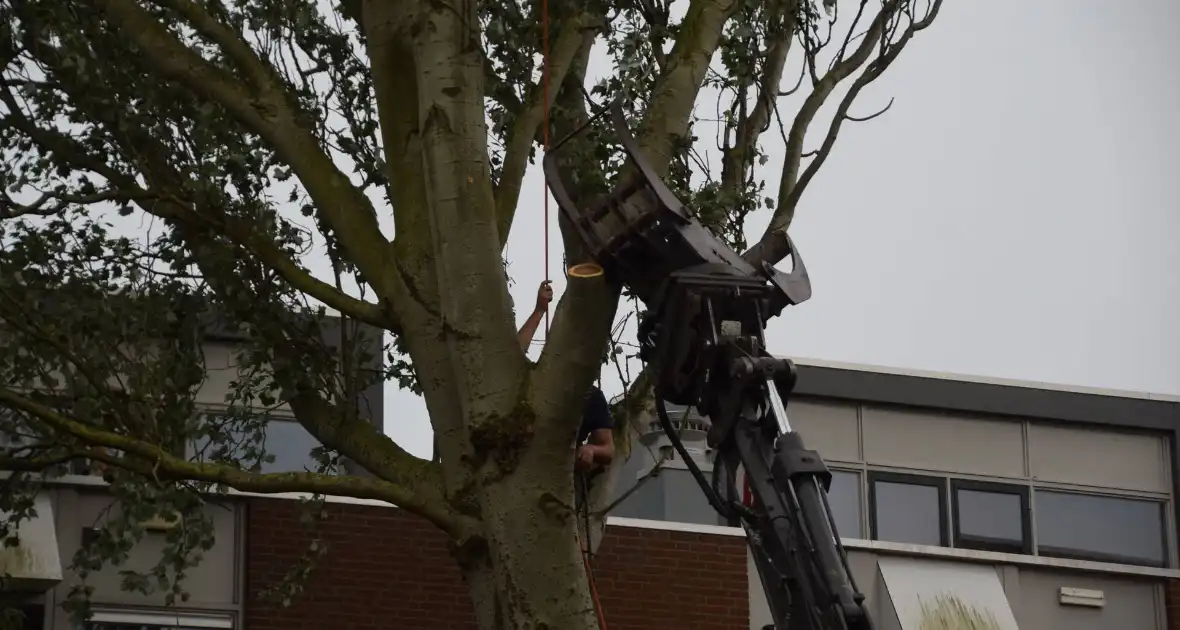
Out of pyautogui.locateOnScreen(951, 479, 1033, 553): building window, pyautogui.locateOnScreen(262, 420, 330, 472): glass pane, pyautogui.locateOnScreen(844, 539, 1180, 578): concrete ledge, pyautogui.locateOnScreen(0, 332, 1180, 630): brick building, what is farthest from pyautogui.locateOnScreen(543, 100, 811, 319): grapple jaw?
pyautogui.locateOnScreen(951, 479, 1033, 553): building window

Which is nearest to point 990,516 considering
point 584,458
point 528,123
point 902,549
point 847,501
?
point 847,501

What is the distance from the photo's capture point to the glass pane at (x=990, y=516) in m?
20.7

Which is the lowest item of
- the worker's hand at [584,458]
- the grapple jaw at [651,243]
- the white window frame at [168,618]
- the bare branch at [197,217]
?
the white window frame at [168,618]

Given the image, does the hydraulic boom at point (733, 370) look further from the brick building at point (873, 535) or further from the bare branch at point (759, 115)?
the brick building at point (873, 535)

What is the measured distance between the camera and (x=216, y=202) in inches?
449

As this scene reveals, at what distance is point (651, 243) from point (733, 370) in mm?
862

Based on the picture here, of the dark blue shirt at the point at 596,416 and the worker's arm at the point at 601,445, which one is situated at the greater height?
the dark blue shirt at the point at 596,416

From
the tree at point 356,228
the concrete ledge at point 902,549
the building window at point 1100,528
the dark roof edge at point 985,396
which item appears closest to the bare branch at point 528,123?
the tree at point 356,228

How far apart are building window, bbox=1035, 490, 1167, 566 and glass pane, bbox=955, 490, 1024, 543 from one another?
0.26 metres

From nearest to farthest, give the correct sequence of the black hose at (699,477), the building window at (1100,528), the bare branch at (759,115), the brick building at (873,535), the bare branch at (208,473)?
the black hose at (699,477) → the bare branch at (208,473) → the bare branch at (759,115) → the brick building at (873,535) → the building window at (1100,528)

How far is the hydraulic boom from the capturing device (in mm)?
7551

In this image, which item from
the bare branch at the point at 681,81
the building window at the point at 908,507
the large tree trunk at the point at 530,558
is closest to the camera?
the large tree trunk at the point at 530,558

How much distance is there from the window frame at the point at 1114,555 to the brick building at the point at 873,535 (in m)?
0.02

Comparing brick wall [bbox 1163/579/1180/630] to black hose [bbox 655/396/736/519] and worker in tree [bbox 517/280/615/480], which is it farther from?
black hose [bbox 655/396/736/519]
